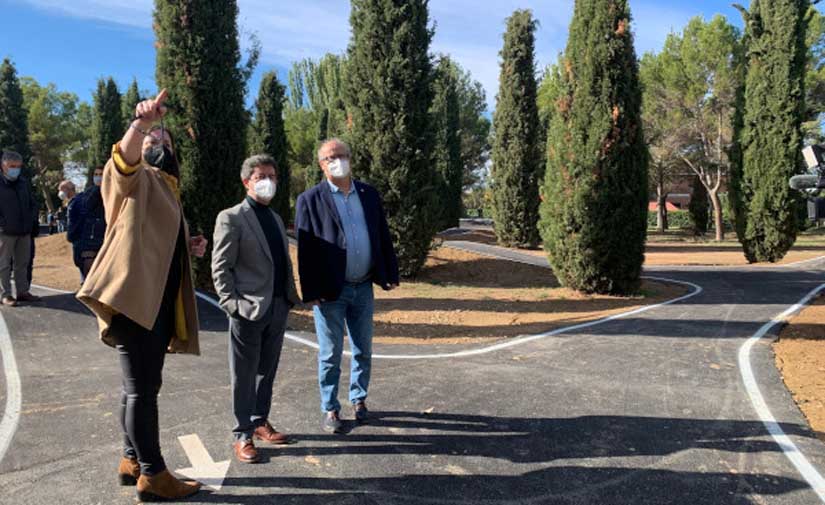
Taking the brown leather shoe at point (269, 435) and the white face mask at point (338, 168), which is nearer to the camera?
the brown leather shoe at point (269, 435)

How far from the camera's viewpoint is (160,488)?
295 centimetres

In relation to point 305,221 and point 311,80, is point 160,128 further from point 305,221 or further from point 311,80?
point 311,80

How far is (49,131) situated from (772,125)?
160 feet

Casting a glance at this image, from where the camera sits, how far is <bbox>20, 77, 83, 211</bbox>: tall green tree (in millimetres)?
43562

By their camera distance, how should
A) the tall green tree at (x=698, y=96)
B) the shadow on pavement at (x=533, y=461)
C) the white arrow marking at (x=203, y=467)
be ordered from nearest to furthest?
the shadow on pavement at (x=533, y=461) < the white arrow marking at (x=203, y=467) < the tall green tree at (x=698, y=96)

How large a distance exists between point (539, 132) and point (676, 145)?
1230 centimetres

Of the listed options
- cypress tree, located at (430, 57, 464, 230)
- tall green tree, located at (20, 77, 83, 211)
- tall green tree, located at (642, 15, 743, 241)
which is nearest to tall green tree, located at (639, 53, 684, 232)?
tall green tree, located at (642, 15, 743, 241)

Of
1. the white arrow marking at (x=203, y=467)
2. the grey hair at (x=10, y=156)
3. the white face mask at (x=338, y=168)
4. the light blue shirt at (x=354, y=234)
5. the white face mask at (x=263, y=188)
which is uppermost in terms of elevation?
the grey hair at (x=10, y=156)

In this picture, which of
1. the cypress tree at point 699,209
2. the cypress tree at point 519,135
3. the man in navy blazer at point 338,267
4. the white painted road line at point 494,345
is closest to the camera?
the man in navy blazer at point 338,267

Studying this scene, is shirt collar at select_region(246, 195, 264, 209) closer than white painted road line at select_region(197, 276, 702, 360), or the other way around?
shirt collar at select_region(246, 195, 264, 209)

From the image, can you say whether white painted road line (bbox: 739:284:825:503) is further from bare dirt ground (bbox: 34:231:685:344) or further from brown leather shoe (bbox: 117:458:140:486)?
brown leather shoe (bbox: 117:458:140:486)

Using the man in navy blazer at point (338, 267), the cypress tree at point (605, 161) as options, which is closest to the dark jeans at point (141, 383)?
the man in navy blazer at point (338, 267)

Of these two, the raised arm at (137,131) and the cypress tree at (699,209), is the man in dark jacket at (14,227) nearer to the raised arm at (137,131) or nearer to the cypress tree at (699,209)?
the raised arm at (137,131)

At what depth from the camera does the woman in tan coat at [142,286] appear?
2.78 meters
